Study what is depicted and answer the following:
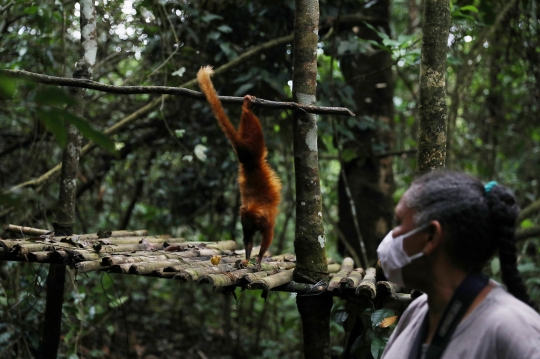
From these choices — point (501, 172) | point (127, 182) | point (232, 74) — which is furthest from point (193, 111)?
point (501, 172)

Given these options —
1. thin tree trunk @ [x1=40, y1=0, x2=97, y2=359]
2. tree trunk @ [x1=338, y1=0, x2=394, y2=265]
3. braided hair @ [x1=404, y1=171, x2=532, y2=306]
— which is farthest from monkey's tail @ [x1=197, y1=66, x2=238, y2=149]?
tree trunk @ [x1=338, y1=0, x2=394, y2=265]

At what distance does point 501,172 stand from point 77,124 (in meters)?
8.96

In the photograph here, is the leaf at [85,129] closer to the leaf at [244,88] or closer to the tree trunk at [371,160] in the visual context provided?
the leaf at [244,88]

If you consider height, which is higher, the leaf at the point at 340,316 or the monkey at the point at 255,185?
the monkey at the point at 255,185

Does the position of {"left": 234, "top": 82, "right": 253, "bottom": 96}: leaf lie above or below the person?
above

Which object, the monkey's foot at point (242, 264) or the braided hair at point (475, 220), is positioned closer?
the braided hair at point (475, 220)

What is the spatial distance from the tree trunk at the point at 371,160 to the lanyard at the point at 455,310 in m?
4.75

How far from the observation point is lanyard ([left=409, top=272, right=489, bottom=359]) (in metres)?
1.51

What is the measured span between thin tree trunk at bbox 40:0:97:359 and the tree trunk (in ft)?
10.1

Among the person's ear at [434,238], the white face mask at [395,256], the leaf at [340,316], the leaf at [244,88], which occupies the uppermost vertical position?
the leaf at [244,88]

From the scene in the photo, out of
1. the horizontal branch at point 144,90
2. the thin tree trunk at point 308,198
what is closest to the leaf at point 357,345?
the thin tree trunk at point 308,198

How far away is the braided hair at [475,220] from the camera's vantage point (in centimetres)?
154

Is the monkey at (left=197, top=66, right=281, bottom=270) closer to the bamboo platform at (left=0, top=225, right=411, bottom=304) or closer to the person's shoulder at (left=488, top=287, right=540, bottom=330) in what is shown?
the bamboo platform at (left=0, top=225, right=411, bottom=304)

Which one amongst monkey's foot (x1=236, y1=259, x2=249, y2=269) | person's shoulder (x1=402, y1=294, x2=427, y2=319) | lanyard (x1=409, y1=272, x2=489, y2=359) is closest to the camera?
lanyard (x1=409, y1=272, x2=489, y2=359)
